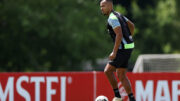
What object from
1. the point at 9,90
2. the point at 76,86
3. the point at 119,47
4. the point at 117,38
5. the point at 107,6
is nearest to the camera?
the point at 117,38

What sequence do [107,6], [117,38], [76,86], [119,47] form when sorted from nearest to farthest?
1. [117,38]
2. [119,47]
3. [107,6]
4. [76,86]

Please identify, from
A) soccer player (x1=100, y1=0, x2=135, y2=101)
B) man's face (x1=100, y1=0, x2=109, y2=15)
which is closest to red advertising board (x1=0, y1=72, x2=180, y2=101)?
soccer player (x1=100, y1=0, x2=135, y2=101)

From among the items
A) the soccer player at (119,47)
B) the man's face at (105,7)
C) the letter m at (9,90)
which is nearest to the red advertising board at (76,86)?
the letter m at (9,90)

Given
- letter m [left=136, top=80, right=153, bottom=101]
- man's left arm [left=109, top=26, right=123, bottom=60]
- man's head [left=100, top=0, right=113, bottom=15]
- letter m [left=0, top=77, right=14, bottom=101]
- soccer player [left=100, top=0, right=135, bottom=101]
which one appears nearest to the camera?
man's left arm [left=109, top=26, right=123, bottom=60]

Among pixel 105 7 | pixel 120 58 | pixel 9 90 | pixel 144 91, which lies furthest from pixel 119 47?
pixel 9 90

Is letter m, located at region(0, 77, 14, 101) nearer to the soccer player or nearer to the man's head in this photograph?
the soccer player

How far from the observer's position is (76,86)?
47.0 feet

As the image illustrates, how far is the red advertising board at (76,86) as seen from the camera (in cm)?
1419

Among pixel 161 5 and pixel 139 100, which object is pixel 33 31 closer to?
pixel 161 5

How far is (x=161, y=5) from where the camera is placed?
51125 millimetres

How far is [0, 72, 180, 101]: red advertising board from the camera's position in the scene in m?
14.2

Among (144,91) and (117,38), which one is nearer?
(117,38)

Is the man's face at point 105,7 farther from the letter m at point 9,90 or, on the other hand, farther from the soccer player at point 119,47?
the letter m at point 9,90

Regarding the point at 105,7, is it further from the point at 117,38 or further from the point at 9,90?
the point at 9,90
